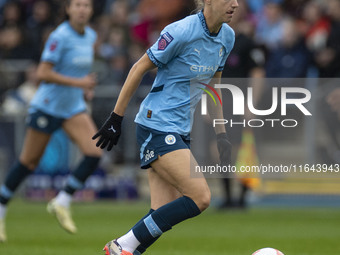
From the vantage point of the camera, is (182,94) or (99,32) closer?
(182,94)

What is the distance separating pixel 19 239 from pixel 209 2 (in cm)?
453

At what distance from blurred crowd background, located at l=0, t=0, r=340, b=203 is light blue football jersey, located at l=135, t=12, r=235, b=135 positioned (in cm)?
653

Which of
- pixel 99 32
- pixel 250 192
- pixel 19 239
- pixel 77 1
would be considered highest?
pixel 77 1

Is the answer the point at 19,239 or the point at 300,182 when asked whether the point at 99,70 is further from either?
the point at 19,239

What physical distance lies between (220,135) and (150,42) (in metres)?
10.4

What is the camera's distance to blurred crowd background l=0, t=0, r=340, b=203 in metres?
14.2

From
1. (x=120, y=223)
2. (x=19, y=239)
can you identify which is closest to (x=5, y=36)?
(x=120, y=223)

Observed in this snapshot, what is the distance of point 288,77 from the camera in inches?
584

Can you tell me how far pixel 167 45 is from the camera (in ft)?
19.8

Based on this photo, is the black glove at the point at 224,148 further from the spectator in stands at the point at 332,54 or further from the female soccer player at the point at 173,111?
the spectator in stands at the point at 332,54

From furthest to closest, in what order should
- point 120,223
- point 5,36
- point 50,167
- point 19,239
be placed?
point 5,36 → point 50,167 → point 120,223 → point 19,239

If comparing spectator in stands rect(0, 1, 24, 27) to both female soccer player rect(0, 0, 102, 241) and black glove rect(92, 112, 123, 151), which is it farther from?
black glove rect(92, 112, 123, 151)

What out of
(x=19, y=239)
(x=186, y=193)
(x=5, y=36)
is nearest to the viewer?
(x=186, y=193)

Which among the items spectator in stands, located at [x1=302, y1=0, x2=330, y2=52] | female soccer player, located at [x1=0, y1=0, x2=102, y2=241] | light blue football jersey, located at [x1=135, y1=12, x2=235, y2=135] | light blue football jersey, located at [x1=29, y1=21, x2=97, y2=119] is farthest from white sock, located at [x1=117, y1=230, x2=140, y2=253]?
spectator in stands, located at [x1=302, y1=0, x2=330, y2=52]
